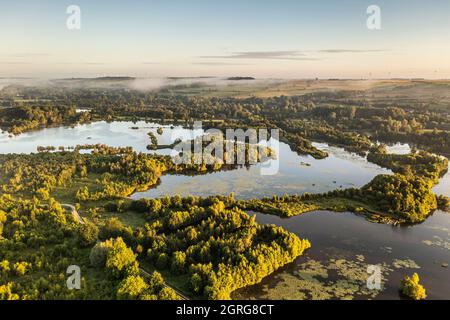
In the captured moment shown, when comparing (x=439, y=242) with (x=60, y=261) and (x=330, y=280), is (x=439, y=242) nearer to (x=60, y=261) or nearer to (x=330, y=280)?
(x=330, y=280)

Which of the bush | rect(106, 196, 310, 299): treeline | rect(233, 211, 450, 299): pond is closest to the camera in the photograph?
the bush

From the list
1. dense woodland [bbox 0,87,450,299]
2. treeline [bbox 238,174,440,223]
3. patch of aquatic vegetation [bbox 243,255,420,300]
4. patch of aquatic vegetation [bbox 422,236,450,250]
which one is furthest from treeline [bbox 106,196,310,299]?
patch of aquatic vegetation [bbox 422,236,450,250]

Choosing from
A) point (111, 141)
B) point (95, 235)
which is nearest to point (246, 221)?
point (95, 235)

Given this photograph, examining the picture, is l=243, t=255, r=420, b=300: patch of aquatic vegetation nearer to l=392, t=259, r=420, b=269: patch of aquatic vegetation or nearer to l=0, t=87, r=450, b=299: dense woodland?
l=392, t=259, r=420, b=269: patch of aquatic vegetation

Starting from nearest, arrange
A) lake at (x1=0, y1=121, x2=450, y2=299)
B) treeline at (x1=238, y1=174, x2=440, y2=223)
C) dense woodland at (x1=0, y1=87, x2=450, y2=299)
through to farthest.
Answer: dense woodland at (x1=0, y1=87, x2=450, y2=299)
lake at (x1=0, y1=121, x2=450, y2=299)
treeline at (x1=238, y1=174, x2=440, y2=223)

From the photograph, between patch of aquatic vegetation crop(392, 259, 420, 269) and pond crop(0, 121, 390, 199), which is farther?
pond crop(0, 121, 390, 199)

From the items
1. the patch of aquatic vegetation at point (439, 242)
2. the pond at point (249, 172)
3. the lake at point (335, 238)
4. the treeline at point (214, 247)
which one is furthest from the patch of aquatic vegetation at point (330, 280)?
the pond at point (249, 172)
